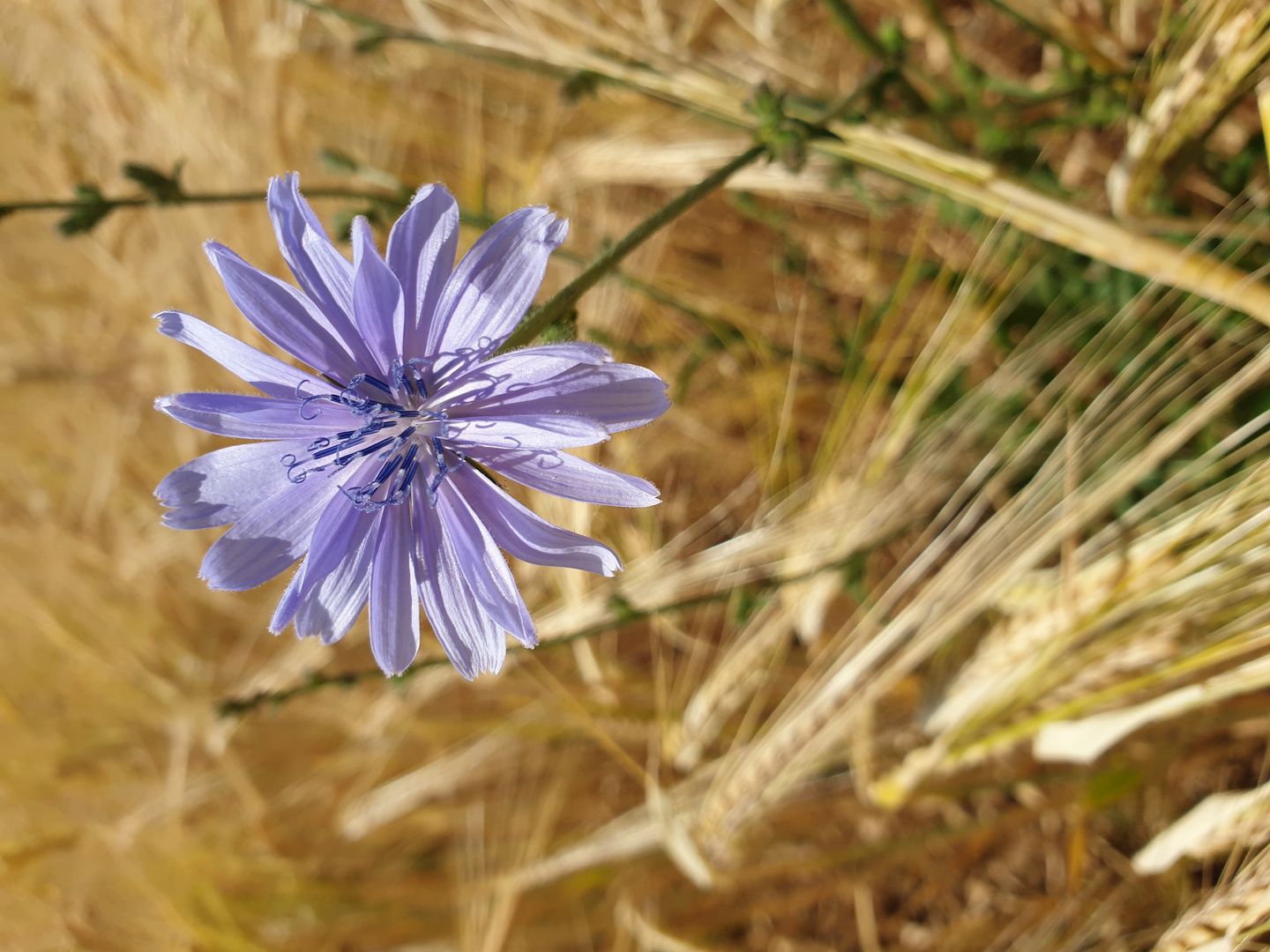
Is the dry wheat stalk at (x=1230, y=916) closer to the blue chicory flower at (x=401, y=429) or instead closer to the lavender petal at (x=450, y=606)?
the blue chicory flower at (x=401, y=429)

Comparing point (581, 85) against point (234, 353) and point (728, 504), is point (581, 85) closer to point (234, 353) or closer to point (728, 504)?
point (234, 353)

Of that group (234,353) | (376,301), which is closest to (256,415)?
(234,353)

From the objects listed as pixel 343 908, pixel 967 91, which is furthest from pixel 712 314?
pixel 343 908

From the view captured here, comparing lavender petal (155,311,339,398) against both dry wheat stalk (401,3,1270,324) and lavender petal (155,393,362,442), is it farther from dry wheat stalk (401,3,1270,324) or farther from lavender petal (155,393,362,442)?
dry wheat stalk (401,3,1270,324)

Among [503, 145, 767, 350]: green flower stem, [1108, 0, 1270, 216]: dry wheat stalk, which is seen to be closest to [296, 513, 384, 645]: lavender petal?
[503, 145, 767, 350]: green flower stem

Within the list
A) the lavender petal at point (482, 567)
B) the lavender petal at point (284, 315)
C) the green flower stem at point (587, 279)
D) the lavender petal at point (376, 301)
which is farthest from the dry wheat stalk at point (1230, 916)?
the lavender petal at point (284, 315)

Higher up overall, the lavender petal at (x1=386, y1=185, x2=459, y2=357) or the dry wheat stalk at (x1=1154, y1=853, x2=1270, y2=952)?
the lavender petal at (x1=386, y1=185, x2=459, y2=357)
